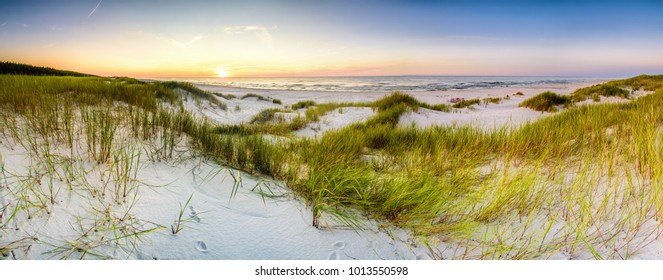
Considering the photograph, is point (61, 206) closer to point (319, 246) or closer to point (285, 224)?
point (285, 224)

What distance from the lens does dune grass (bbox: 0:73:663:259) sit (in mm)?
1171

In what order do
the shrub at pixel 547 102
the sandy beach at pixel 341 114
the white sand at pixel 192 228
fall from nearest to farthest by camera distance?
the white sand at pixel 192 228 → the sandy beach at pixel 341 114 → the shrub at pixel 547 102

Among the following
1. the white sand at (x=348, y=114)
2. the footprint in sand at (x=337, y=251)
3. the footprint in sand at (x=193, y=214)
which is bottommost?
the footprint in sand at (x=337, y=251)

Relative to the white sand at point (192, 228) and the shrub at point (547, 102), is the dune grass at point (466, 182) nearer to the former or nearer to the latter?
the white sand at point (192, 228)

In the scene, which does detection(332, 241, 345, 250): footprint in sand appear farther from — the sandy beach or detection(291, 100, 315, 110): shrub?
detection(291, 100, 315, 110): shrub

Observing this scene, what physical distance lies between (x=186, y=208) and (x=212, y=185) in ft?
1.01

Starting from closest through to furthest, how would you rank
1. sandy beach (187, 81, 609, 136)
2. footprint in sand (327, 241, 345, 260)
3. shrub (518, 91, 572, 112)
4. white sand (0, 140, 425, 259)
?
white sand (0, 140, 425, 259), footprint in sand (327, 241, 345, 260), sandy beach (187, 81, 609, 136), shrub (518, 91, 572, 112)

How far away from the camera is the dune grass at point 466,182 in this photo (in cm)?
117

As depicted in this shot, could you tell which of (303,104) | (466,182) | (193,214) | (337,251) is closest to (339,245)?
(337,251)

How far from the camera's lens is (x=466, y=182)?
5.44 feet

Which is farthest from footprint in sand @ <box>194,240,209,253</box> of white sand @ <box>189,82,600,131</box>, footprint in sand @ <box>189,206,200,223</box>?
white sand @ <box>189,82,600,131</box>

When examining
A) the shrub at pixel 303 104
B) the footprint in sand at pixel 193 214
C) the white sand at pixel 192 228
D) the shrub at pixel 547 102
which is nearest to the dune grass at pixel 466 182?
the white sand at pixel 192 228

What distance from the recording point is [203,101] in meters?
4.94

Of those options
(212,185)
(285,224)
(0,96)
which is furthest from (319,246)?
(0,96)
